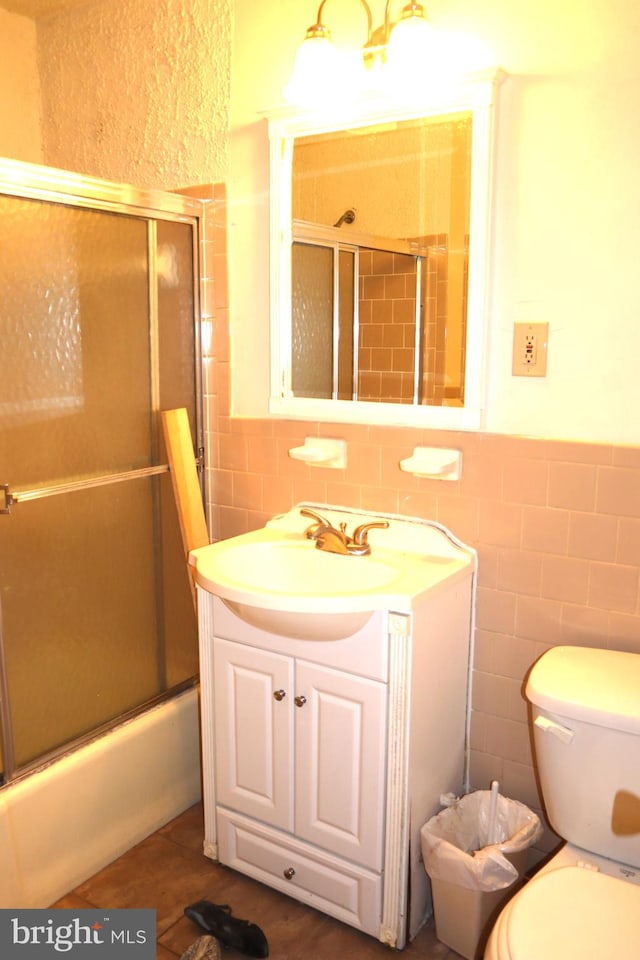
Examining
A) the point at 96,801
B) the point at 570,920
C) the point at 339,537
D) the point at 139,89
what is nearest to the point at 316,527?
the point at 339,537

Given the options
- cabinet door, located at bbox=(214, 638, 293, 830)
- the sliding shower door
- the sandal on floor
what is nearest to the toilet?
cabinet door, located at bbox=(214, 638, 293, 830)

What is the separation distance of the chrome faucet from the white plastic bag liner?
65 centimetres

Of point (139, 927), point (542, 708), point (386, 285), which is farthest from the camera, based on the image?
point (386, 285)

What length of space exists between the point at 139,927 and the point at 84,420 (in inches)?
48.0

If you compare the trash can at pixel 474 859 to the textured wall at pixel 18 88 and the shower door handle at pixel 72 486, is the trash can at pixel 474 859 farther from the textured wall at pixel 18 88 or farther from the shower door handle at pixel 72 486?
the textured wall at pixel 18 88

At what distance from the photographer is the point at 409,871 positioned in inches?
69.4

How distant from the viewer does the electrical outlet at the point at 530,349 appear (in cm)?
177

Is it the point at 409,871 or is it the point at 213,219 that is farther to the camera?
the point at 213,219

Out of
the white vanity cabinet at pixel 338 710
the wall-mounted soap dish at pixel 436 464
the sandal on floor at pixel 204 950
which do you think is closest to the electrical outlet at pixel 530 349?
the wall-mounted soap dish at pixel 436 464

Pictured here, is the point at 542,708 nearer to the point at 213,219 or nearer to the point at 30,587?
the point at 30,587

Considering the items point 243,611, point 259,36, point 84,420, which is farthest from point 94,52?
point 243,611

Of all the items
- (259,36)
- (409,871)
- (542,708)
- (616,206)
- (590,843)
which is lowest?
(409,871)

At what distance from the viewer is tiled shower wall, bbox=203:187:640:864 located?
1735mm

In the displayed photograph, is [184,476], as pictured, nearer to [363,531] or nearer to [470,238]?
[363,531]
